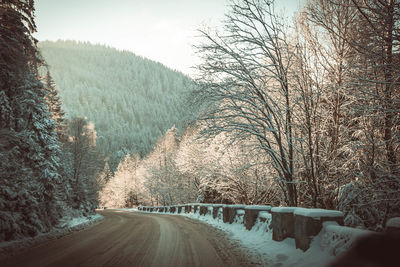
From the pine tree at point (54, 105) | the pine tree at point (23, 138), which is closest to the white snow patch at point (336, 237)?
the pine tree at point (23, 138)

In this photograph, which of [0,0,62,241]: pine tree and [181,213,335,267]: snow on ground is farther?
[0,0,62,241]: pine tree

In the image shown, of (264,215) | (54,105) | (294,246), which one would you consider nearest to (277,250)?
(294,246)

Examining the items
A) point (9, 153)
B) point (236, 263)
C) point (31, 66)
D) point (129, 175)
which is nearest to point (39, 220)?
point (9, 153)

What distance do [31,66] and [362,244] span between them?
10.6 meters

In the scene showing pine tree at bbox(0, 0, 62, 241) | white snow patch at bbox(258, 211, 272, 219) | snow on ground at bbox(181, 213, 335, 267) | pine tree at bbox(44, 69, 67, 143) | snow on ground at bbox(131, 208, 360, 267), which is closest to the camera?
snow on ground at bbox(131, 208, 360, 267)

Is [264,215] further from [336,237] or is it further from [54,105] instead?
[54,105]

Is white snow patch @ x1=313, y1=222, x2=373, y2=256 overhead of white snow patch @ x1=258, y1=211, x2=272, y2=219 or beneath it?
overhead

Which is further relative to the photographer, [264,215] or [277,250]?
[264,215]

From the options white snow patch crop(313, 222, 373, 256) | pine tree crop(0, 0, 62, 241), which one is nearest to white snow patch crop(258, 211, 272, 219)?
white snow patch crop(313, 222, 373, 256)

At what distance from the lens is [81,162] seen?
984 inches

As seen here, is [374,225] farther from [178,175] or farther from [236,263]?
[178,175]

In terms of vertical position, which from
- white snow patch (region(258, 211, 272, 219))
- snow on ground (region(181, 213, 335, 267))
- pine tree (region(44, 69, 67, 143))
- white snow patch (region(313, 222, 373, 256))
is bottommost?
snow on ground (region(181, 213, 335, 267))

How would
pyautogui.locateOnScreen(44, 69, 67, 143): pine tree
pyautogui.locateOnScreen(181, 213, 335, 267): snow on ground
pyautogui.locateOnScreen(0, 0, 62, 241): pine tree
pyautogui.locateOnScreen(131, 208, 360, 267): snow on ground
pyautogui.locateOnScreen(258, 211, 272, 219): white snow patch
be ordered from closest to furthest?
pyautogui.locateOnScreen(131, 208, 360, 267): snow on ground, pyautogui.locateOnScreen(181, 213, 335, 267): snow on ground, pyautogui.locateOnScreen(258, 211, 272, 219): white snow patch, pyautogui.locateOnScreen(0, 0, 62, 241): pine tree, pyautogui.locateOnScreen(44, 69, 67, 143): pine tree

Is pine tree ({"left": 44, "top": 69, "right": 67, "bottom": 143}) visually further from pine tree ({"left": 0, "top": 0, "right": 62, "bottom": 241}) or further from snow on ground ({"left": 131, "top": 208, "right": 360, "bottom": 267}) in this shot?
snow on ground ({"left": 131, "top": 208, "right": 360, "bottom": 267})
